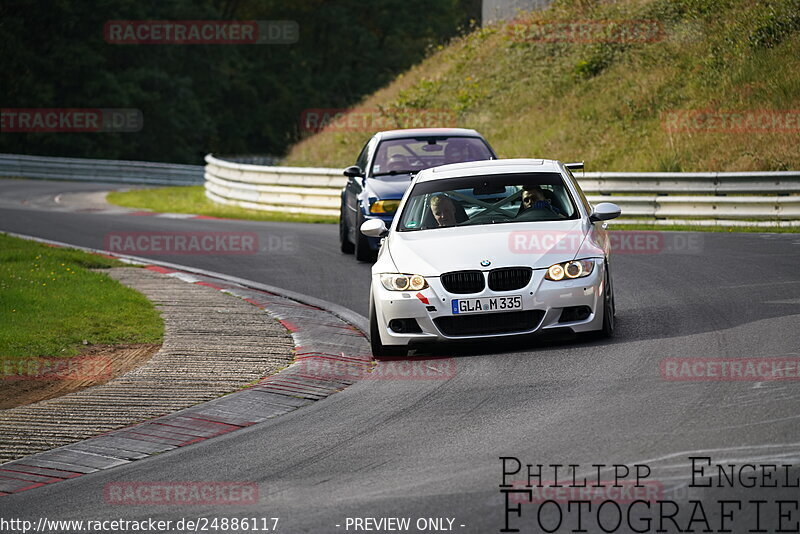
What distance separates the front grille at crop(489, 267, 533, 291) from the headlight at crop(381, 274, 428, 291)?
1.82 ft

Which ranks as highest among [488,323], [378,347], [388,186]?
[388,186]

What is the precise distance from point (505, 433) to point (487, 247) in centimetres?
313

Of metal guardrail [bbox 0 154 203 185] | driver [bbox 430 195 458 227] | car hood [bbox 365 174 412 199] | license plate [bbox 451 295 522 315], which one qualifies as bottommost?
license plate [bbox 451 295 522 315]

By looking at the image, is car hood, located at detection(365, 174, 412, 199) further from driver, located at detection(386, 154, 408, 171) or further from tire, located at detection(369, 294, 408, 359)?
tire, located at detection(369, 294, 408, 359)

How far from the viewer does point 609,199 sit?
21.7 meters

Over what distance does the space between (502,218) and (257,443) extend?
4.23 m

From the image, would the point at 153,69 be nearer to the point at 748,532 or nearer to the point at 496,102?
the point at 496,102

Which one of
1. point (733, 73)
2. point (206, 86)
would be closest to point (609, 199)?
point (733, 73)

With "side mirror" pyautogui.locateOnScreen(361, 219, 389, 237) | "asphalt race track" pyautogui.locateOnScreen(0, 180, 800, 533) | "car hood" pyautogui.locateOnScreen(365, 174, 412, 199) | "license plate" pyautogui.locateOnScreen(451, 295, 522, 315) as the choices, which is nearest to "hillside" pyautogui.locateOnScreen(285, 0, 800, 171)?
"car hood" pyautogui.locateOnScreen(365, 174, 412, 199)

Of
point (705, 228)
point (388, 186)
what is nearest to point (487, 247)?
point (388, 186)

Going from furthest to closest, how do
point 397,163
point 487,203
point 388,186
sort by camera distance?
point 397,163 → point 388,186 → point 487,203

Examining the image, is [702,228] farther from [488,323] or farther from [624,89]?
[488,323]

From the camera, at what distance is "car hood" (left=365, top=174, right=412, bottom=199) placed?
53.0 ft

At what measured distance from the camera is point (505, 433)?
285 inches
